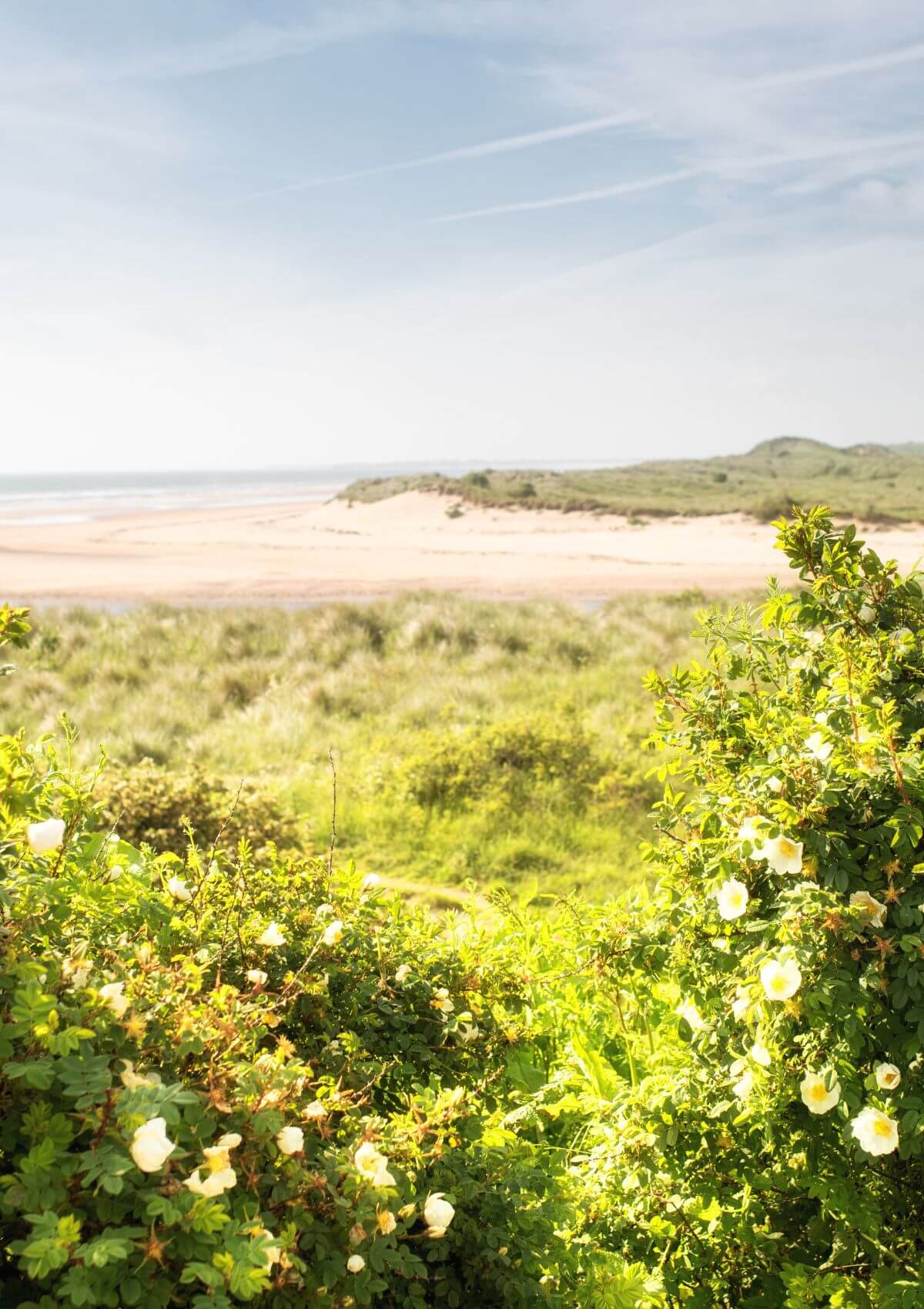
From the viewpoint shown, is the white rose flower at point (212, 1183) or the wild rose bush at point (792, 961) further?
the wild rose bush at point (792, 961)

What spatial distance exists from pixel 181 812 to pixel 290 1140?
5415 millimetres

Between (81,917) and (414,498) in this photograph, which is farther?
(414,498)

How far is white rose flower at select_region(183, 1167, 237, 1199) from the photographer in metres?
Answer: 1.36

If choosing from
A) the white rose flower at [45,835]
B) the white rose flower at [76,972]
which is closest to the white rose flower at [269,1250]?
the white rose flower at [76,972]

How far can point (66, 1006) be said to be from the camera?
61.8 inches

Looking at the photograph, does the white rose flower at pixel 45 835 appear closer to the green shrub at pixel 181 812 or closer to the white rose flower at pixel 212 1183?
the white rose flower at pixel 212 1183

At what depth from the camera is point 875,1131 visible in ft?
6.21

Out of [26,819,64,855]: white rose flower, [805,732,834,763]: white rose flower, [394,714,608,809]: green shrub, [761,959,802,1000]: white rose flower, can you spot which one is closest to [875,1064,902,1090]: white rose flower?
[761,959,802,1000]: white rose flower

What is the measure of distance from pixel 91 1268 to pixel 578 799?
670cm

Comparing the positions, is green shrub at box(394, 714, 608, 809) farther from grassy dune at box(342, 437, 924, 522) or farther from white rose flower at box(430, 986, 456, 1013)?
grassy dune at box(342, 437, 924, 522)

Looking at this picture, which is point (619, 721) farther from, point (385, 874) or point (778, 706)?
point (778, 706)

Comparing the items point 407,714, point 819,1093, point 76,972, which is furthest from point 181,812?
point 819,1093

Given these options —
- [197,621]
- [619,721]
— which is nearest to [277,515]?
[197,621]

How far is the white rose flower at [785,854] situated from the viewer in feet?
6.38
